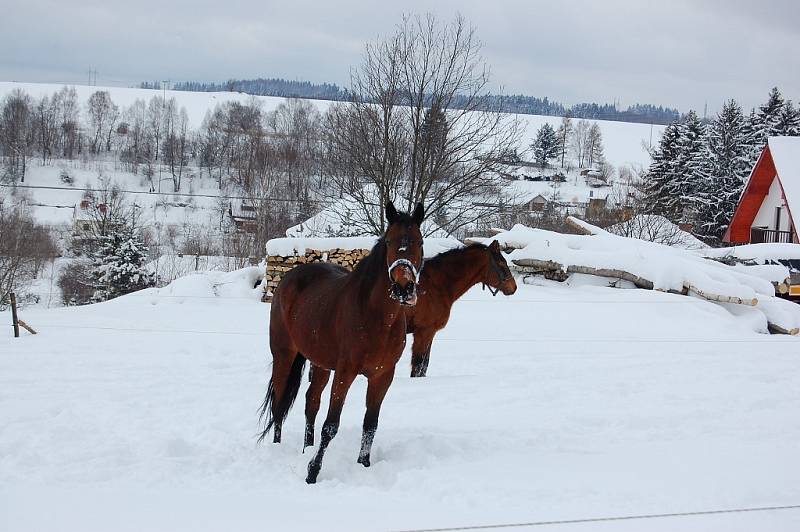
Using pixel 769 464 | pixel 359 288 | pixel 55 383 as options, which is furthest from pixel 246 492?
pixel 55 383

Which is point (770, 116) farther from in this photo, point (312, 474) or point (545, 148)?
point (545, 148)

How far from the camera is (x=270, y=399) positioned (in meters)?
5.80

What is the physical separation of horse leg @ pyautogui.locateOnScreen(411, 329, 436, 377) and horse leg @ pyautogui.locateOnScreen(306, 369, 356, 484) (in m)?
3.38

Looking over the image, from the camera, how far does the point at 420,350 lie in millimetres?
8250

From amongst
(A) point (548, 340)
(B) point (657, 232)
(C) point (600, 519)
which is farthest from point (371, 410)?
(B) point (657, 232)

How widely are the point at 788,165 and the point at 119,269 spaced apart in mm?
30001

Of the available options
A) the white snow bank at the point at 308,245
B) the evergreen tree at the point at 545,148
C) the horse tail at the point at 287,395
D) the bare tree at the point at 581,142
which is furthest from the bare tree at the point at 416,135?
the bare tree at the point at 581,142

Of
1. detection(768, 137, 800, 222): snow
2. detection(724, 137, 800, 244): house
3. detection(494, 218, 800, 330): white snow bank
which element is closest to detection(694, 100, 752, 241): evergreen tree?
detection(724, 137, 800, 244): house

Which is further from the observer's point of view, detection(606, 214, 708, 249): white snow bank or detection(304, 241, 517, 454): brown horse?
detection(606, 214, 708, 249): white snow bank

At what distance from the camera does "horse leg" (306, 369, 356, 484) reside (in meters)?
4.70

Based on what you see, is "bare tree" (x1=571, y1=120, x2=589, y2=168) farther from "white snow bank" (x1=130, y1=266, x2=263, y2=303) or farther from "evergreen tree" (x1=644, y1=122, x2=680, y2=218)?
"white snow bank" (x1=130, y1=266, x2=263, y2=303)

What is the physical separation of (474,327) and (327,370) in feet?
25.0

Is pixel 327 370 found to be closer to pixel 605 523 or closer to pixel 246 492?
pixel 246 492

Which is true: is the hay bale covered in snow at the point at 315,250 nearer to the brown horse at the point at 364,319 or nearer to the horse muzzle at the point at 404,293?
the brown horse at the point at 364,319
